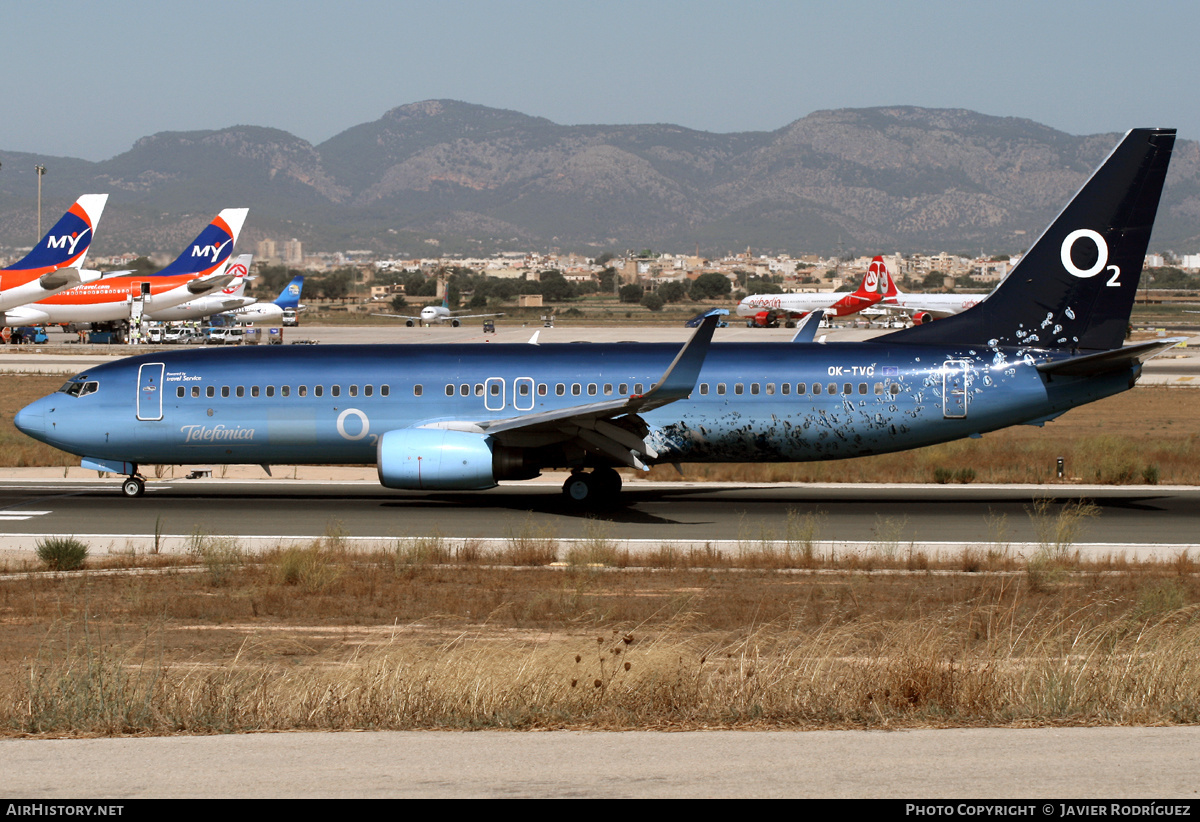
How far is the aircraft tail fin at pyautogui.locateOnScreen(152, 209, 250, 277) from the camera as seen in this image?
100688 mm

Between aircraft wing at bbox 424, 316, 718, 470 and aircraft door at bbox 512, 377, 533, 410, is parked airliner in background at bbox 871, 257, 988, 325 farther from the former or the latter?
aircraft wing at bbox 424, 316, 718, 470

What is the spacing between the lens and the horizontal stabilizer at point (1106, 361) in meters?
25.9

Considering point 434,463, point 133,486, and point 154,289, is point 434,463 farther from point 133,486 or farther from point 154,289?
point 154,289

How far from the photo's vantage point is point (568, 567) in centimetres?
2073

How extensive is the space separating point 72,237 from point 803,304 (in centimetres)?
9525

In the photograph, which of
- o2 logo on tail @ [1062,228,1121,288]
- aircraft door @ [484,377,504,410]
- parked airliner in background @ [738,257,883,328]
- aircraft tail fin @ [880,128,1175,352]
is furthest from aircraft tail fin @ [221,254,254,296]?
o2 logo on tail @ [1062,228,1121,288]

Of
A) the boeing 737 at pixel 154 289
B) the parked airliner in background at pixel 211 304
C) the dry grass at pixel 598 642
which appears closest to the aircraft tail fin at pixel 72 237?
the dry grass at pixel 598 642

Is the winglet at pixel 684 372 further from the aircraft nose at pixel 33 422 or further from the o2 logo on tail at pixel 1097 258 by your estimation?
the aircraft nose at pixel 33 422

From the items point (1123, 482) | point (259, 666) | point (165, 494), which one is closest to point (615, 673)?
point (259, 666)

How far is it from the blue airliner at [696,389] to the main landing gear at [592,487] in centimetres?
5

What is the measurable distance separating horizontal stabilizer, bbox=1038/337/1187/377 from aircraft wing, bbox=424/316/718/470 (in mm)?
7978

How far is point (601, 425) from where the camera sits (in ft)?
88.0

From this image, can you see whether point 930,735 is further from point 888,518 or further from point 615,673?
point 888,518

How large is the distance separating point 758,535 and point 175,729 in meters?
15.2
